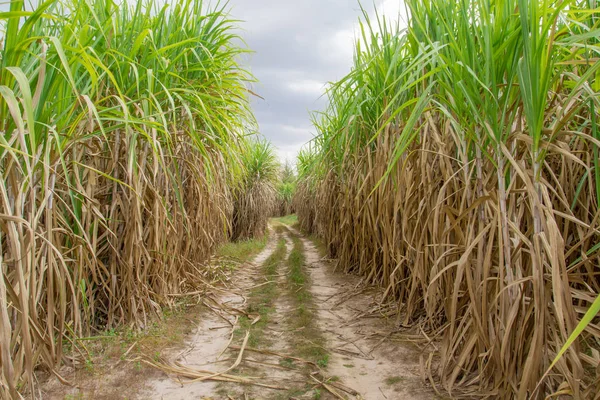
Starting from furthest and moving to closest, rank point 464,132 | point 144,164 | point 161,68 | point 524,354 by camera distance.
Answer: point 161,68 → point 144,164 → point 464,132 → point 524,354

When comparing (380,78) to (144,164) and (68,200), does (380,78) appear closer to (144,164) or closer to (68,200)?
(144,164)

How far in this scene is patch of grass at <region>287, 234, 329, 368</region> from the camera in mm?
2703

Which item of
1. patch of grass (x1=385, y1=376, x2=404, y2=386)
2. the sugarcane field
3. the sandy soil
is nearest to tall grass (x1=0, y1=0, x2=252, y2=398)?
the sugarcane field

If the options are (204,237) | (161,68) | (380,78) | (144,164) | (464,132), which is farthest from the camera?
(204,237)

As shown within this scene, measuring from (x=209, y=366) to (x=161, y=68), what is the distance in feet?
6.96

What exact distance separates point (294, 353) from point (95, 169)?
1659 millimetres

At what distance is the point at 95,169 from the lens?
81.3 inches

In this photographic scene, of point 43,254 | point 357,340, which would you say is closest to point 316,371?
point 357,340

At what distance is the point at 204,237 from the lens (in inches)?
175

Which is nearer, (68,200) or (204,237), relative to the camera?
(68,200)

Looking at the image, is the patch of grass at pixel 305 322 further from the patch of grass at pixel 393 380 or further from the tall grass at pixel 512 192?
the tall grass at pixel 512 192

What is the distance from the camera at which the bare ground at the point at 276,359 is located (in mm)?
2180

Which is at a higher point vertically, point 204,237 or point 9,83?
point 9,83

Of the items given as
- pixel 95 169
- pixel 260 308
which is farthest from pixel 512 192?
pixel 260 308
